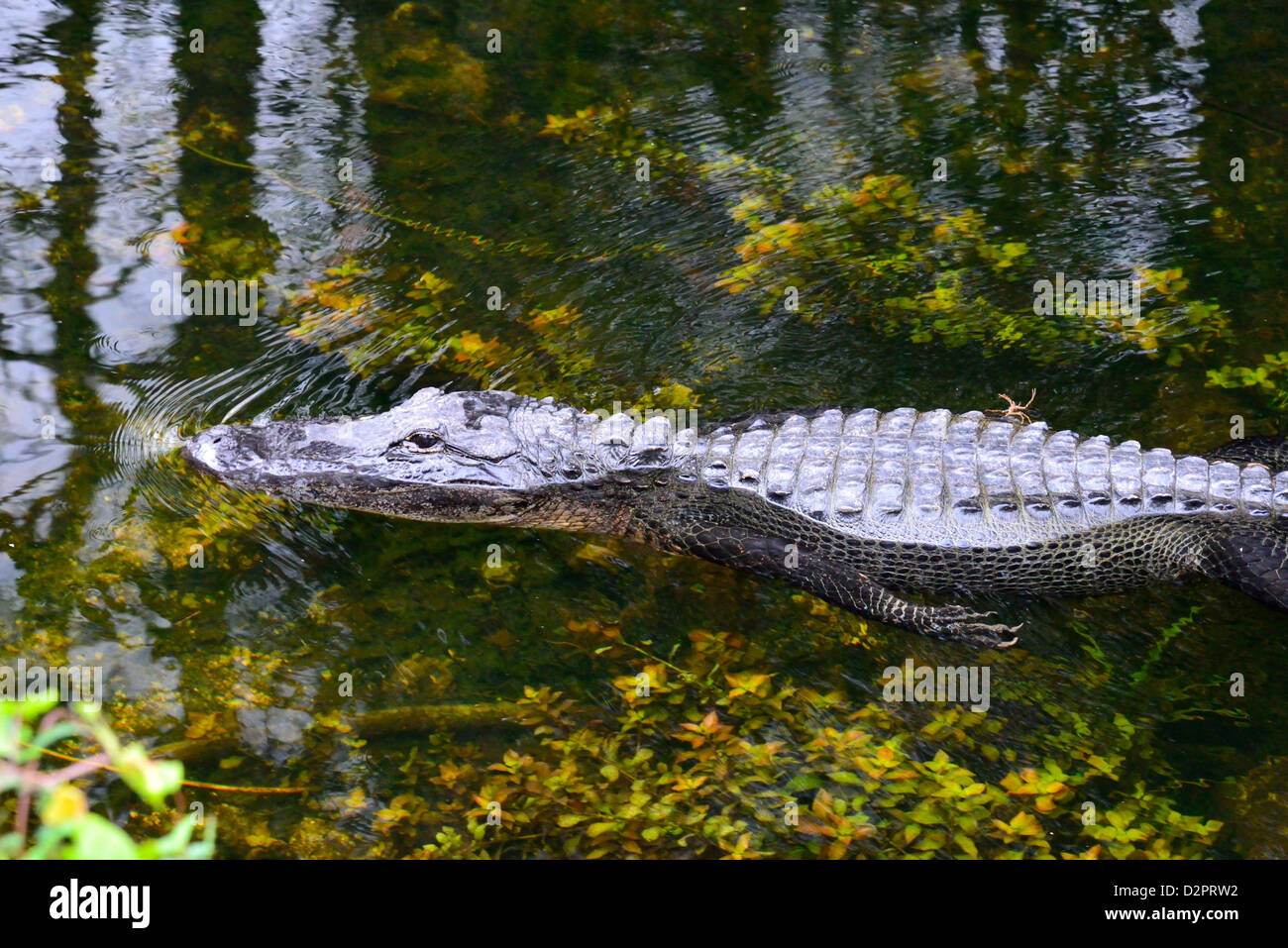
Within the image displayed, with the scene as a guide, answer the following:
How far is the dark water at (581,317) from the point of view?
4113mm

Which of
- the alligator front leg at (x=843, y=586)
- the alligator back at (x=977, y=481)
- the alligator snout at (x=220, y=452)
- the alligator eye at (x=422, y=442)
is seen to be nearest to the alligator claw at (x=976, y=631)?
the alligator front leg at (x=843, y=586)

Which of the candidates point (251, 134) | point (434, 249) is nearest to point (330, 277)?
point (434, 249)

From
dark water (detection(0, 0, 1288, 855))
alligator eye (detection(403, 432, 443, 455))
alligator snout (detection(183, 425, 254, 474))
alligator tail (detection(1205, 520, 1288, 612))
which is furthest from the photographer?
alligator eye (detection(403, 432, 443, 455))

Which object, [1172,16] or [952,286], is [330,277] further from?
[1172,16]

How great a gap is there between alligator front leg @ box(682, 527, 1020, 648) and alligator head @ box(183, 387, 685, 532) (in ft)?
1.68

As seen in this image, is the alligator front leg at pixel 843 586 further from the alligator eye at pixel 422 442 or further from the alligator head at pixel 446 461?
the alligator eye at pixel 422 442

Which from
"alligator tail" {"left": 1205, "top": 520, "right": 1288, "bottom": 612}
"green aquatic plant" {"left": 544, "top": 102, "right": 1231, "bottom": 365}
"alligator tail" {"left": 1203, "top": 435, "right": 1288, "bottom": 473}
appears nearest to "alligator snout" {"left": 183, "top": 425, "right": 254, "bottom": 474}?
"green aquatic plant" {"left": 544, "top": 102, "right": 1231, "bottom": 365}

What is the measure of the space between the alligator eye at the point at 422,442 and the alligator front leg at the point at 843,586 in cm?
Answer: 131

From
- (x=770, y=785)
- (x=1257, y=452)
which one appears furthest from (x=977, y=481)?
(x=1257, y=452)

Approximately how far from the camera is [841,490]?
14.8 ft

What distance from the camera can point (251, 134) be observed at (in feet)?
22.0

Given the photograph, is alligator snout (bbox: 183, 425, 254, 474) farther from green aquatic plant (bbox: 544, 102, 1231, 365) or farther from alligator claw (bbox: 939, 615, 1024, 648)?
alligator claw (bbox: 939, 615, 1024, 648)

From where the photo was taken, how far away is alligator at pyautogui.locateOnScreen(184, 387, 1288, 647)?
4434mm

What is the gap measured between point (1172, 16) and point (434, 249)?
19.9 feet
